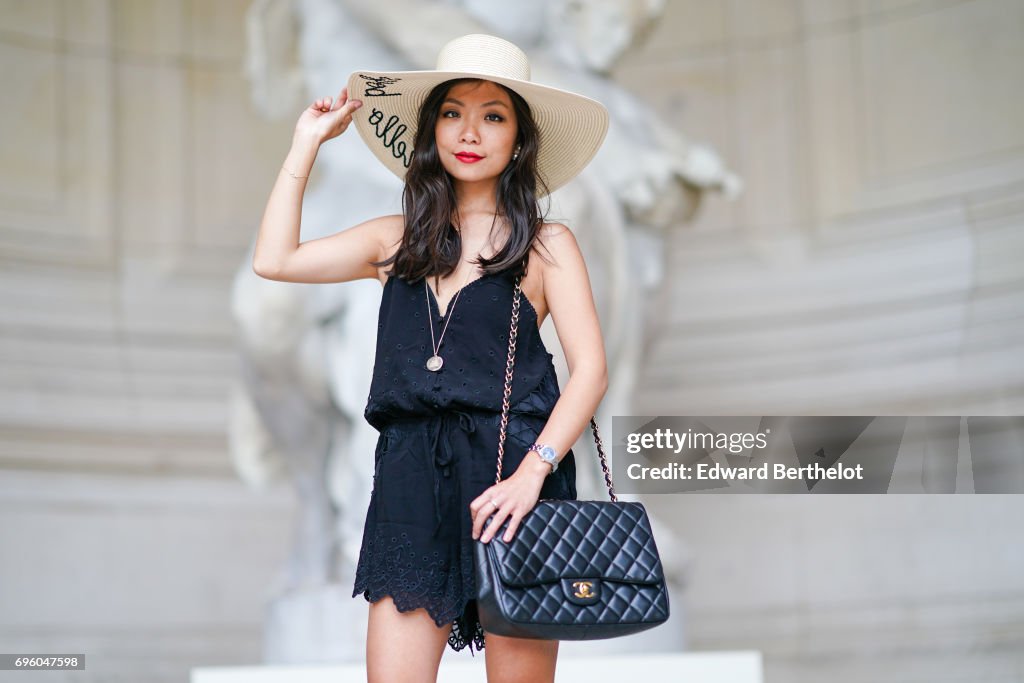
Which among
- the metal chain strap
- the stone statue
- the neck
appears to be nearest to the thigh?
the metal chain strap

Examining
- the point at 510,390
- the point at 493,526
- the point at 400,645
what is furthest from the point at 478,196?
the point at 400,645

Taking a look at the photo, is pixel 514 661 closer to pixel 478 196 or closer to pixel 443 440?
pixel 443 440

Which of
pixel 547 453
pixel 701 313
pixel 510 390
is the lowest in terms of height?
pixel 547 453

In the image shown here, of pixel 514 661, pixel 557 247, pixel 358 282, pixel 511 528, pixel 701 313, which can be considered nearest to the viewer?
pixel 511 528

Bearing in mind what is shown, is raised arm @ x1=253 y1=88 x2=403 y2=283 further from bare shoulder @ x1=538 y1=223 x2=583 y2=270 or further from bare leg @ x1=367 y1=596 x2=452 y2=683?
bare leg @ x1=367 y1=596 x2=452 y2=683

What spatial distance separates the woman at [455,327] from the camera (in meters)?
2.02

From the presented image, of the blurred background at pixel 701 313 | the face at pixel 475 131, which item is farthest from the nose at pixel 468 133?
the blurred background at pixel 701 313

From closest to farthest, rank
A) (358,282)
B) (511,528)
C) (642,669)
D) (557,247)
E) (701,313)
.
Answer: (511,528) < (557,247) < (642,669) < (358,282) < (701,313)

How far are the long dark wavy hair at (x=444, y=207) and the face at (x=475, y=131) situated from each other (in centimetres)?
2

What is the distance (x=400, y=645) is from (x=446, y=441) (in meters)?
0.30

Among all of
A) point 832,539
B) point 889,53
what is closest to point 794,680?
point 832,539

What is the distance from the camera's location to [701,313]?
5801 mm

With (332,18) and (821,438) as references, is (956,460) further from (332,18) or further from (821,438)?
(332,18)

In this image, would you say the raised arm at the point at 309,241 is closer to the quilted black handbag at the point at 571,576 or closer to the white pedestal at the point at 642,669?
the quilted black handbag at the point at 571,576
